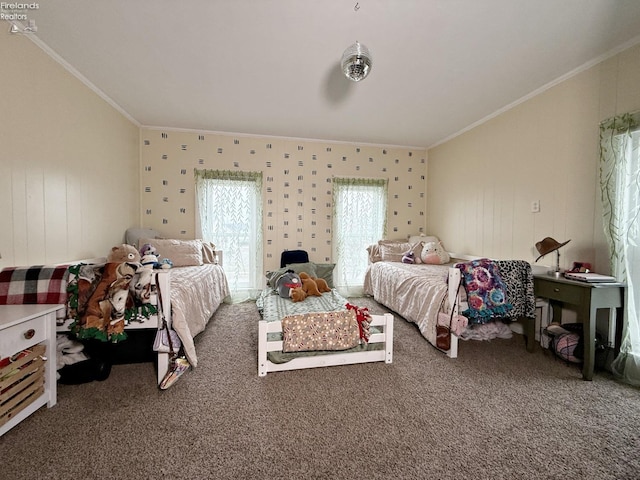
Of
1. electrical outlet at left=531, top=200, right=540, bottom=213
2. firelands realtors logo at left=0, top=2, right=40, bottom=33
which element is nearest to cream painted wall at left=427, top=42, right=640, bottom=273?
electrical outlet at left=531, top=200, right=540, bottom=213

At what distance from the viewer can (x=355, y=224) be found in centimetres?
425

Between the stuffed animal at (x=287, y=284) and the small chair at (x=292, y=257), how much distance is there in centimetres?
80

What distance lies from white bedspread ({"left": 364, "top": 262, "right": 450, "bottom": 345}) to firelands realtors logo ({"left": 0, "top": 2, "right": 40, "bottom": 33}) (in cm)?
347

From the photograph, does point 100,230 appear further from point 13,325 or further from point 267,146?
point 267,146

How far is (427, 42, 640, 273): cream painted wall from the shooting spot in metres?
2.13

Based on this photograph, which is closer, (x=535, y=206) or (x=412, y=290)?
(x=535, y=206)

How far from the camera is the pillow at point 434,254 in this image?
11.9 ft

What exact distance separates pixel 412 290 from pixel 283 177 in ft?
8.01

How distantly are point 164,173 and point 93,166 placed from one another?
1.07 meters

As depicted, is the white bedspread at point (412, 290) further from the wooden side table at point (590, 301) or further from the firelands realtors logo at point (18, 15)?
the firelands realtors logo at point (18, 15)

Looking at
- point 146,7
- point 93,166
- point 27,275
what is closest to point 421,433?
point 27,275

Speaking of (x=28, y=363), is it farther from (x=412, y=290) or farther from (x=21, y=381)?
(x=412, y=290)

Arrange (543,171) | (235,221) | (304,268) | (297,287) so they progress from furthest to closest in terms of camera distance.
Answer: (235,221) < (304,268) < (297,287) < (543,171)

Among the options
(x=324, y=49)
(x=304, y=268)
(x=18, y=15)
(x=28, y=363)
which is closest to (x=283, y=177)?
(x=304, y=268)
